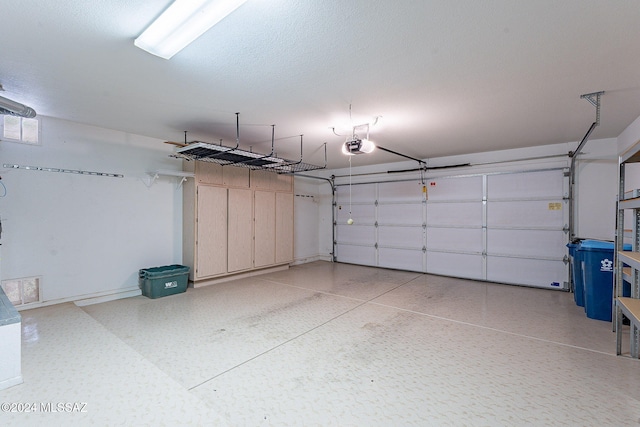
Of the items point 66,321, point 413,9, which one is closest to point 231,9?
point 413,9

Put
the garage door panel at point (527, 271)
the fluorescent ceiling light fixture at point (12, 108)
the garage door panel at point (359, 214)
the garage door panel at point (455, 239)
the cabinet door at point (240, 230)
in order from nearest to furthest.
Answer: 1. the fluorescent ceiling light fixture at point (12, 108)
2. the garage door panel at point (527, 271)
3. the cabinet door at point (240, 230)
4. the garage door panel at point (455, 239)
5. the garage door panel at point (359, 214)

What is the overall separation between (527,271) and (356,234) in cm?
372

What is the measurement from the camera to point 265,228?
20.4ft

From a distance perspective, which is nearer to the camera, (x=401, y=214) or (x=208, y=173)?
(x=208, y=173)

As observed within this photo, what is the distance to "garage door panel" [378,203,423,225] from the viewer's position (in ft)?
21.3

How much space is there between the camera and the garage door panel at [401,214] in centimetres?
648

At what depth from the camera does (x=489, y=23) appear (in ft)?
5.94

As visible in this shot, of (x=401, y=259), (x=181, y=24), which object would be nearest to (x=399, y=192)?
(x=401, y=259)

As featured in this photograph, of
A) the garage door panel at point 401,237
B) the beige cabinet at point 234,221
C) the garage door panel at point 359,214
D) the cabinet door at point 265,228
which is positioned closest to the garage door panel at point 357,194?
the garage door panel at point 359,214

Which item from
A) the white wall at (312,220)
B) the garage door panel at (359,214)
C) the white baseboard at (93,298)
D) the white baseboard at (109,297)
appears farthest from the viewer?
the white wall at (312,220)

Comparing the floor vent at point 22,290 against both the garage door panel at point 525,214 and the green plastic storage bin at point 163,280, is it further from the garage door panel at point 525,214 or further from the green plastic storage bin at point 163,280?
the garage door panel at point 525,214

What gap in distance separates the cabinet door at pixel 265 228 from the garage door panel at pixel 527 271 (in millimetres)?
4530

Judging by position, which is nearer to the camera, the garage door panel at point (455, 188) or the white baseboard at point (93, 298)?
the white baseboard at point (93, 298)

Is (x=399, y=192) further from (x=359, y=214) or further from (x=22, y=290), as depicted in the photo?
(x=22, y=290)
